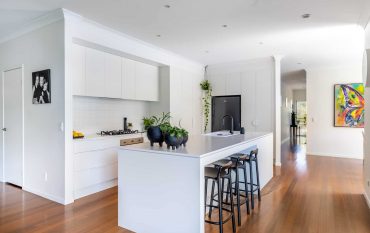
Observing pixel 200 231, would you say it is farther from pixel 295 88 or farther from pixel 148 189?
pixel 295 88

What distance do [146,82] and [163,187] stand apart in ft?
10.5

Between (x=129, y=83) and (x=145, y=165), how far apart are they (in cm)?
260

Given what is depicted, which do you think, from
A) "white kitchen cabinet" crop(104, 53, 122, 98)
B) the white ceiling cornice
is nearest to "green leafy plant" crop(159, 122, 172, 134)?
"white kitchen cabinet" crop(104, 53, 122, 98)

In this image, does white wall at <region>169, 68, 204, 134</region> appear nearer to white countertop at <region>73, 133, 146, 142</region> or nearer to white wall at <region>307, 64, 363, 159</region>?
white countertop at <region>73, 133, 146, 142</region>

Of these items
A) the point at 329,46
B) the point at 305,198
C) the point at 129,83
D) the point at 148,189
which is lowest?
the point at 305,198

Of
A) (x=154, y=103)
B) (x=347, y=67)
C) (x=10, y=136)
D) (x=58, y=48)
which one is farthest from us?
(x=347, y=67)

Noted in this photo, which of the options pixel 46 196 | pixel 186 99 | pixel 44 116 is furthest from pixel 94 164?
pixel 186 99

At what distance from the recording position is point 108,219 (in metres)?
2.84

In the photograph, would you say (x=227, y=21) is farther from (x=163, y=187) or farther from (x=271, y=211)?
(x=271, y=211)

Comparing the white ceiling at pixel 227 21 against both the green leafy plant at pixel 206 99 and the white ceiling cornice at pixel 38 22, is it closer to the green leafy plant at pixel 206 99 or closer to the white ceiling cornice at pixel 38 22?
the white ceiling cornice at pixel 38 22

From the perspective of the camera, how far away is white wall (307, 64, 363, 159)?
667cm

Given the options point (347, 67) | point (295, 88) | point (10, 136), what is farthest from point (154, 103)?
point (295, 88)

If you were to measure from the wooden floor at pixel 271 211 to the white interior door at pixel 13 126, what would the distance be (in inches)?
10.7

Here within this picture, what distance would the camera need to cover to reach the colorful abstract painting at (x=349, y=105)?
6551 mm
